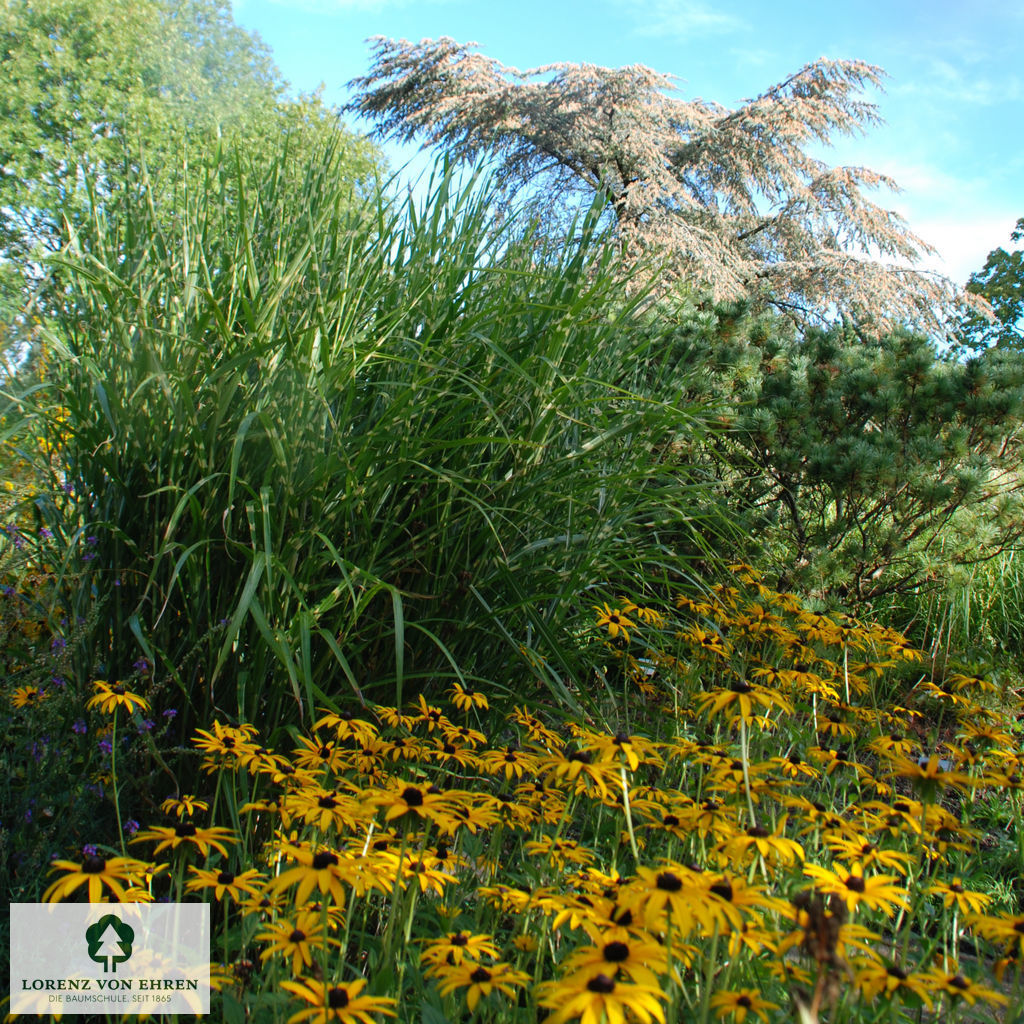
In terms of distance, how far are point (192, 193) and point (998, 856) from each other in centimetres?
345

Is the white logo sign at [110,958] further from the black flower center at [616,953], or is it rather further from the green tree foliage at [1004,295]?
the green tree foliage at [1004,295]

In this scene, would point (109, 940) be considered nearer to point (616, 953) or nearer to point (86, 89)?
point (616, 953)

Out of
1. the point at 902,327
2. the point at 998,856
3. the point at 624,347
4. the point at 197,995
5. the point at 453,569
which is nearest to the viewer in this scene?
the point at 197,995

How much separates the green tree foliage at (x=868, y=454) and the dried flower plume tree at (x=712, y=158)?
33.4 ft

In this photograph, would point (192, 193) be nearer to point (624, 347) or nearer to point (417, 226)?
point (417, 226)

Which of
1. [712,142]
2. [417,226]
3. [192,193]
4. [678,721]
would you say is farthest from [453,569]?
[712,142]

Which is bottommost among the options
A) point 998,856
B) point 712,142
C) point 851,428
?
point 998,856

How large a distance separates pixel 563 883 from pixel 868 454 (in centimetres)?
284

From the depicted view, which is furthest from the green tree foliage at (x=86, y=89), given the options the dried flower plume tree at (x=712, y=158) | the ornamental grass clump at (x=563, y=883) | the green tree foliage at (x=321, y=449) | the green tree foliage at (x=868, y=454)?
the ornamental grass clump at (x=563, y=883)

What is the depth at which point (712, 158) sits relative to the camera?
15148 millimetres

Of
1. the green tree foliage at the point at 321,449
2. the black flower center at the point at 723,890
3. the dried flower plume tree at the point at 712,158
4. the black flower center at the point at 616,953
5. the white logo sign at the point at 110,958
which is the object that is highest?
the dried flower plume tree at the point at 712,158

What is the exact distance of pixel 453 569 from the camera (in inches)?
88.0

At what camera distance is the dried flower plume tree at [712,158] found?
47.2ft

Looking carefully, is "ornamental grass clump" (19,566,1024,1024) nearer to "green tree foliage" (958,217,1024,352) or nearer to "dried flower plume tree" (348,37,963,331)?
"dried flower plume tree" (348,37,963,331)
